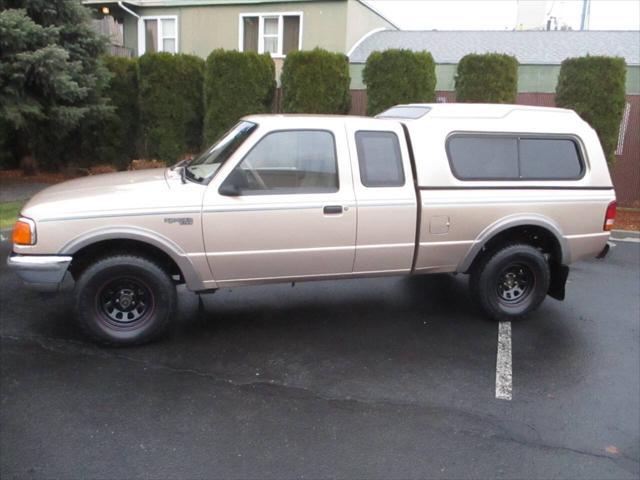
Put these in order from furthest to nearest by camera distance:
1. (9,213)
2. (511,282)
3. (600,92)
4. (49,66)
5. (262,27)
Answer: (262,27) < (600,92) < (49,66) < (9,213) < (511,282)

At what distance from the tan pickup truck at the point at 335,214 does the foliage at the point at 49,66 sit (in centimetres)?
642

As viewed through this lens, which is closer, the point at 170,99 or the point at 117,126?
the point at 170,99

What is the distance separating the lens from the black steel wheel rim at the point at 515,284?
5.46 metres

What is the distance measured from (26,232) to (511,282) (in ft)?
14.2

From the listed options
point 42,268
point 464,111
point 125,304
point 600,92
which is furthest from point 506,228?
point 600,92

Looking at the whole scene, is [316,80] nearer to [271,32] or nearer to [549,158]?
[549,158]

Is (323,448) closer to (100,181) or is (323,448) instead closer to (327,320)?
(327,320)

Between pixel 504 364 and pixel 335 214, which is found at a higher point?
pixel 335 214

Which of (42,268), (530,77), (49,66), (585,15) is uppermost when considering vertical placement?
(585,15)

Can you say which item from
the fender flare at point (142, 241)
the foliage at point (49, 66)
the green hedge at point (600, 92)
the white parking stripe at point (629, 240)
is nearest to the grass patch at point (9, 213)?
the foliage at point (49, 66)

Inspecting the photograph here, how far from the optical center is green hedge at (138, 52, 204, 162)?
1288cm

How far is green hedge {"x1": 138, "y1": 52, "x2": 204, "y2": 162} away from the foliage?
1.08m

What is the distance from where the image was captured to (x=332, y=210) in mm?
4730

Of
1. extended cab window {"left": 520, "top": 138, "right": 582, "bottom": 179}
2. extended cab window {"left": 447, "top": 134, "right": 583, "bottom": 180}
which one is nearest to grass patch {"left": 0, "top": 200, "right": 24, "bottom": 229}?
extended cab window {"left": 447, "top": 134, "right": 583, "bottom": 180}
